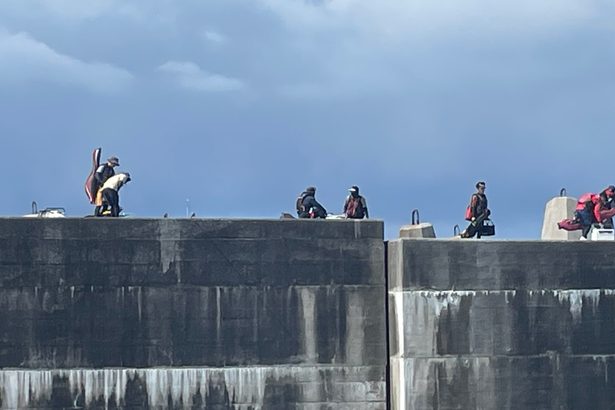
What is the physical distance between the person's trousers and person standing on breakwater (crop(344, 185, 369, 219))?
17.4ft

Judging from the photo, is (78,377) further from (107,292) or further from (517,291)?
(517,291)

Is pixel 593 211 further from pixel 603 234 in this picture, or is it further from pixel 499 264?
pixel 499 264

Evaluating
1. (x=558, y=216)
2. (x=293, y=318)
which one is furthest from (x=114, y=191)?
(x=558, y=216)

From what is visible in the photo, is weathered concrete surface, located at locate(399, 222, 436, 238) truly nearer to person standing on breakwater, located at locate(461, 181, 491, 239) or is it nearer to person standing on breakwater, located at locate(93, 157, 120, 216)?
person standing on breakwater, located at locate(461, 181, 491, 239)

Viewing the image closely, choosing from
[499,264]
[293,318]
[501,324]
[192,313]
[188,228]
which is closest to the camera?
[192,313]

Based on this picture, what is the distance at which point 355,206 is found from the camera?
33188 mm

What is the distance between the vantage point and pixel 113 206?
31.7 m

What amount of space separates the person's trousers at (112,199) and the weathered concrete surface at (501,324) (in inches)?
240

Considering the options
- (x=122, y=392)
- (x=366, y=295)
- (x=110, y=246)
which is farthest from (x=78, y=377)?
(x=366, y=295)

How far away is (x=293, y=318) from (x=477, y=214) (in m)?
5.53

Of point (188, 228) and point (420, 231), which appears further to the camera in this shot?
point (420, 231)

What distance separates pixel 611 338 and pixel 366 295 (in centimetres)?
581

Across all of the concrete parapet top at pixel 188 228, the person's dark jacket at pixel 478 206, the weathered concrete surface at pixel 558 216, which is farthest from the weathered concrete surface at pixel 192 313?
the weathered concrete surface at pixel 558 216

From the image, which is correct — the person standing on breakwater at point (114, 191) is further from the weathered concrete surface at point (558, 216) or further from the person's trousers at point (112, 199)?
the weathered concrete surface at point (558, 216)
